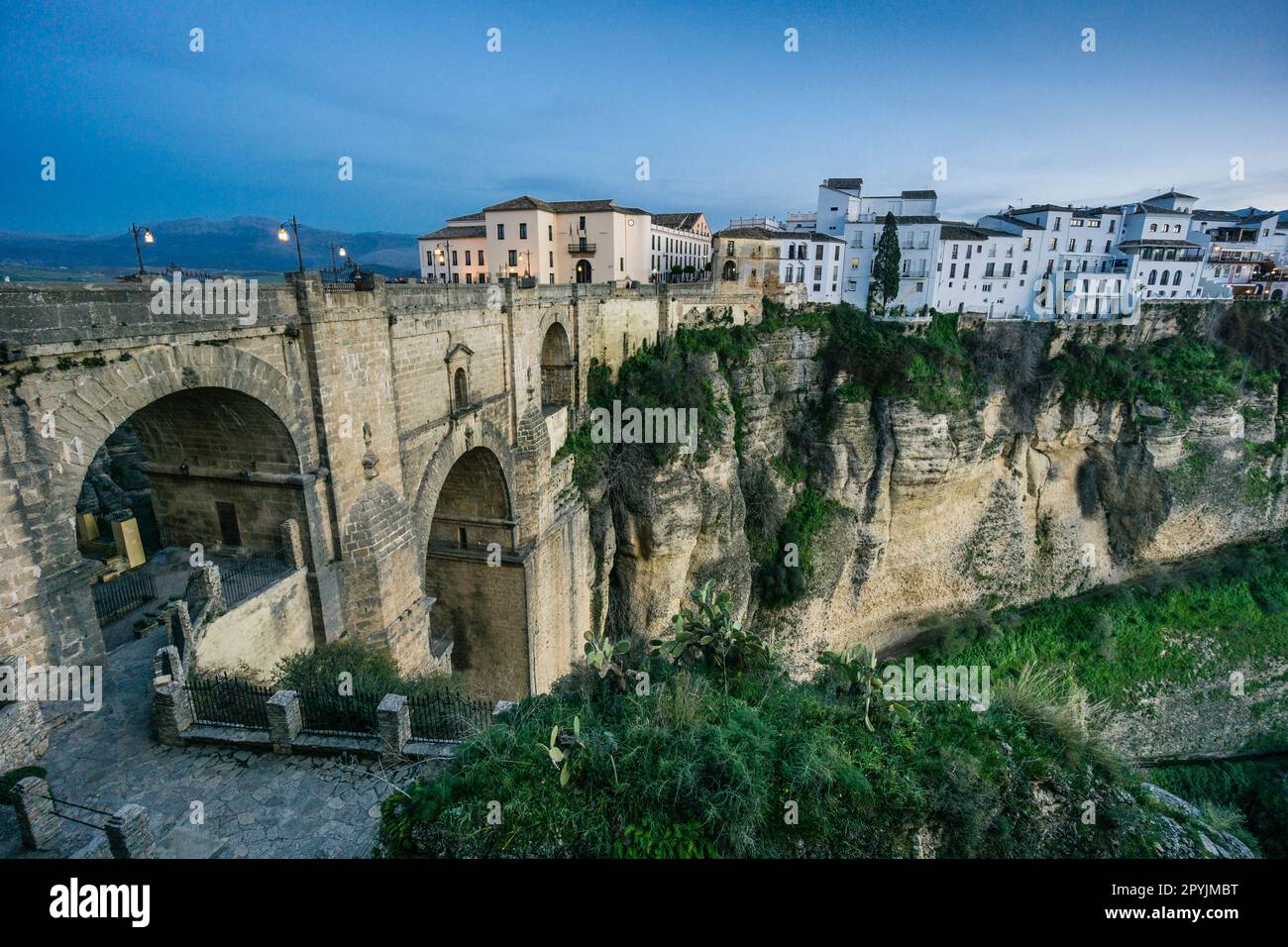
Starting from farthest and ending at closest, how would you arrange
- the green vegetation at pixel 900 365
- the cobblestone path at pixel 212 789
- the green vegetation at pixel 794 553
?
the green vegetation at pixel 900 365, the green vegetation at pixel 794 553, the cobblestone path at pixel 212 789

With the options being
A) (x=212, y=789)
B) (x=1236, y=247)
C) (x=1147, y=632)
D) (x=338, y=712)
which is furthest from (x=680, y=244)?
(x=212, y=789)

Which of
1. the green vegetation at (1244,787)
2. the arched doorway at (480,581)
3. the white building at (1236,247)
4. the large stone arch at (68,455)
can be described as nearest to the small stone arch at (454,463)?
the arched doorway at (480,581)

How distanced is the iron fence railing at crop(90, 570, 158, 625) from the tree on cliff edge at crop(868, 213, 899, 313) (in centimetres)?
3224

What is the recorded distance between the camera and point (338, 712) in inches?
344

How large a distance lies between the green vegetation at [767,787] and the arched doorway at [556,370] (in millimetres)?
14512

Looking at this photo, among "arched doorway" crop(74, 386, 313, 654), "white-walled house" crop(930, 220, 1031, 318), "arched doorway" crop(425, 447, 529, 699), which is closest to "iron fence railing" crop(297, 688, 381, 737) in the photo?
"arched doorway" crop(74, 386, 313, 654)

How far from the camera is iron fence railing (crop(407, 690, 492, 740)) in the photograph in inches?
332

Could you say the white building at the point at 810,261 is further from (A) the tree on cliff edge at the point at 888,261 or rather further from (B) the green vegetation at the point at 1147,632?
Result: (B) the green vegetation at the point at 1147,632

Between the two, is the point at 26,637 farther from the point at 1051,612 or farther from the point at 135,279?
the point at 1051,612

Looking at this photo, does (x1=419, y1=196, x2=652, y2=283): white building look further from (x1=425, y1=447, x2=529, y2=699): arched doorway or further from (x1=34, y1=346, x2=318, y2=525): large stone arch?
(x1=34, y1=346, x2=318, y2=525): large stone arch

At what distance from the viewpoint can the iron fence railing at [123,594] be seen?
10.1 metres

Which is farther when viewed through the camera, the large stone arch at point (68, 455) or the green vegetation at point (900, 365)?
the green vegetation at point (900, 365)
